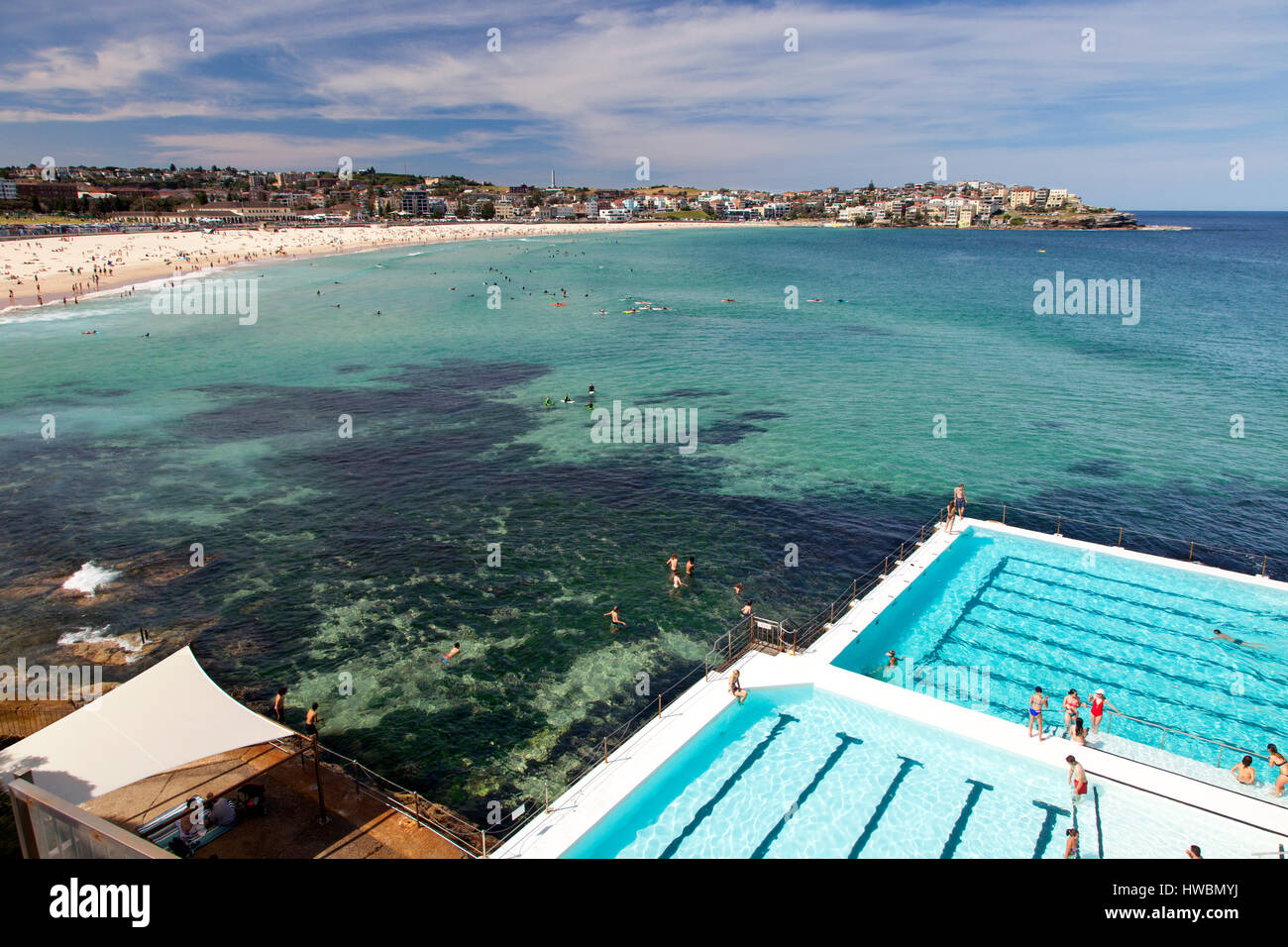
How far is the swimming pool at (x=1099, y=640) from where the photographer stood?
833 inches

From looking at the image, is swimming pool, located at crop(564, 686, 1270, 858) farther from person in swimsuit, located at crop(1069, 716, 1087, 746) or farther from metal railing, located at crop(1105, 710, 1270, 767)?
metal railing, located at crop(1105, 710, 1270, 767)

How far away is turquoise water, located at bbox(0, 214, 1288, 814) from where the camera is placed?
2272 centimetres

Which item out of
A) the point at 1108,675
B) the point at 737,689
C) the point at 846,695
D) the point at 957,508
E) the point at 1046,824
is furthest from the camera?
the point at 957,508

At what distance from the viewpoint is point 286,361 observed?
202ft

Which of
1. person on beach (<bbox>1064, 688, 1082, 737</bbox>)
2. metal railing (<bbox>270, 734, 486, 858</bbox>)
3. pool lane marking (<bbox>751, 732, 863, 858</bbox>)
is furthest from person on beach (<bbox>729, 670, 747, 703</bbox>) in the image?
person on beach (<bbox>1064, 688, 1082, 737</bbox>)

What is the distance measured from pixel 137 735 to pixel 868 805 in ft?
54.0

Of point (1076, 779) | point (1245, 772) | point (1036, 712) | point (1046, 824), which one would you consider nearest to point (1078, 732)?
point (1036, 712)

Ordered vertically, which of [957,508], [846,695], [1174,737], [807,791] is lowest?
[807,791]

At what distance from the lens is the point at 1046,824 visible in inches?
669

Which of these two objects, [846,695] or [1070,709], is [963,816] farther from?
[1070,709]

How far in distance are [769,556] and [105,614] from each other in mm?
23384

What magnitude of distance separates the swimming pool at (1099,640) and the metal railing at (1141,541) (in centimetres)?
197

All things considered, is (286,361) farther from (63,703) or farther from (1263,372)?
(1263,372)

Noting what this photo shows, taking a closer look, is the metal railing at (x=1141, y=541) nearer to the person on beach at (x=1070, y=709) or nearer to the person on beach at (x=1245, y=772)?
the person on beach at (x=1070, y=709)
